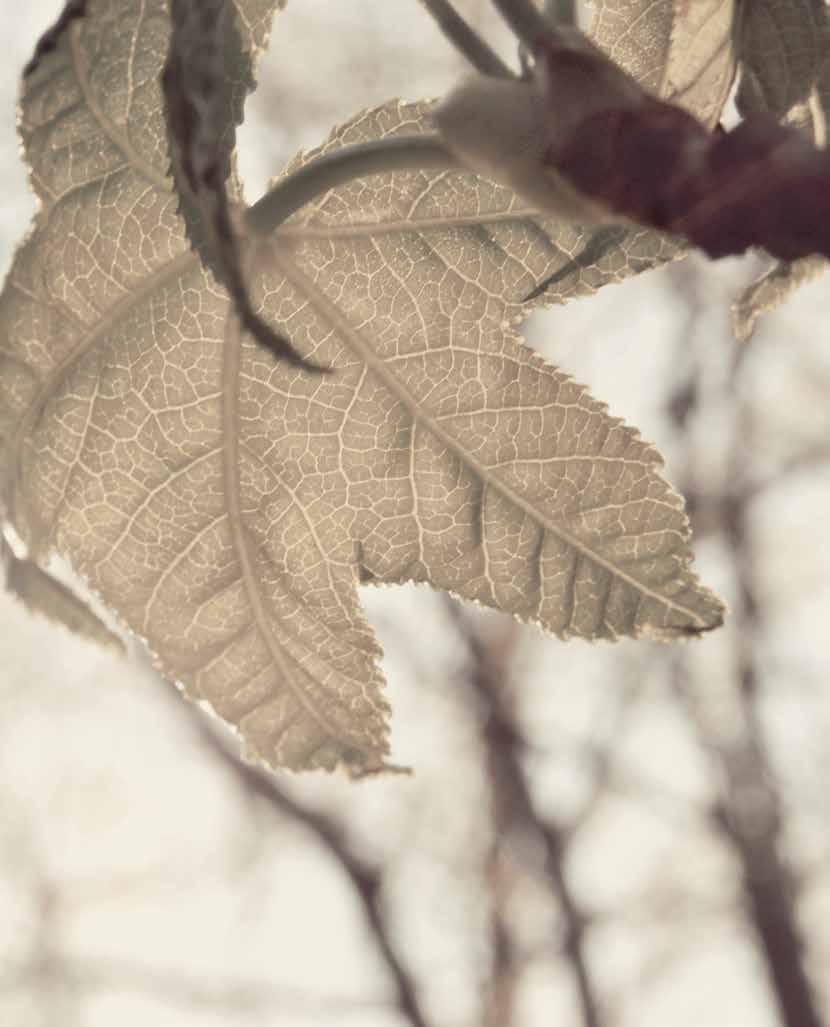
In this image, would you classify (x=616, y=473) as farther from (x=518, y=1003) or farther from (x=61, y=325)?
(x=518, y=1003)

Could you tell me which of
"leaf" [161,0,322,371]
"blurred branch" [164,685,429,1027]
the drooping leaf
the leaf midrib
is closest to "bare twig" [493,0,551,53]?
the drooping leaf

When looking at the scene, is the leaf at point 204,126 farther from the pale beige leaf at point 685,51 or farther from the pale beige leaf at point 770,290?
the pale beige leaf at point 770,290

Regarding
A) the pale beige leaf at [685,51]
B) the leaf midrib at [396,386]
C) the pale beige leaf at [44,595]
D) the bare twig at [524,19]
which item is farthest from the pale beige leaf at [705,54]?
the pale beige leaf at [44,595]

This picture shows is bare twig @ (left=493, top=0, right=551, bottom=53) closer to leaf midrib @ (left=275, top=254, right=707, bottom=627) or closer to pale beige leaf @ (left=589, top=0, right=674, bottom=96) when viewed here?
pale beige leaf @ (left=589, top=0, right=674, bottom=96)

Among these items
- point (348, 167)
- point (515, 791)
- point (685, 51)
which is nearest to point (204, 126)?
point (348, 167)

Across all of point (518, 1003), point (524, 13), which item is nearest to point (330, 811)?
point (518, 1003)
